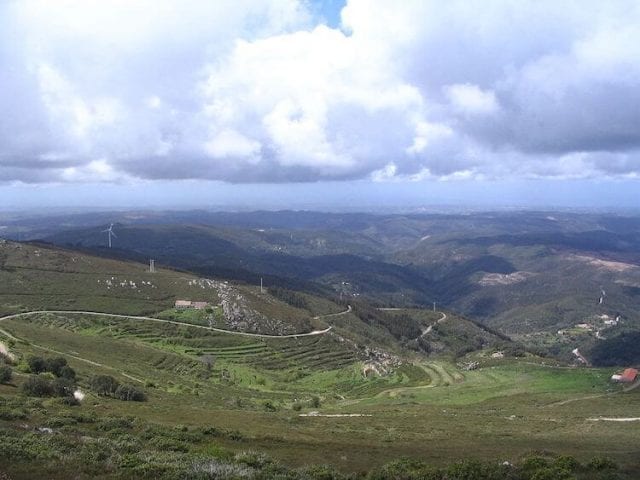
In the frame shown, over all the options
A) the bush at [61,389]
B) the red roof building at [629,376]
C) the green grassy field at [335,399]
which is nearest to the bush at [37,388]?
the bush at [61,389]

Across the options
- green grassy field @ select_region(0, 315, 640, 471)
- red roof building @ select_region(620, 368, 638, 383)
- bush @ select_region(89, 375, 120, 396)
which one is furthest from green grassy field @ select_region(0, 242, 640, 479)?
red roof building @ select_region(620, 368, 638, 383)

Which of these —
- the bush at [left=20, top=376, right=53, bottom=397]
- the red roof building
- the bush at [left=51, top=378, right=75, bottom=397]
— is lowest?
the red roof building

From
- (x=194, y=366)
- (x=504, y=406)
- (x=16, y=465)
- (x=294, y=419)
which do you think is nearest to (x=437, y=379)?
(x=504, y=406)

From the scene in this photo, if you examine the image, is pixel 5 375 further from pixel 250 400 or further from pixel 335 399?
pixel 335 399

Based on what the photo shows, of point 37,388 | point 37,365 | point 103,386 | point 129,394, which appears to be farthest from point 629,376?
point 37,388

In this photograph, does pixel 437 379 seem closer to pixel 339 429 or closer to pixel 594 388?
pixel 594 388

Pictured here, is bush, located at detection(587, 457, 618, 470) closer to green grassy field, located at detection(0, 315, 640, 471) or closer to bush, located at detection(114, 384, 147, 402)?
green grassy field, located at detection(0, 315, 640, 471)
